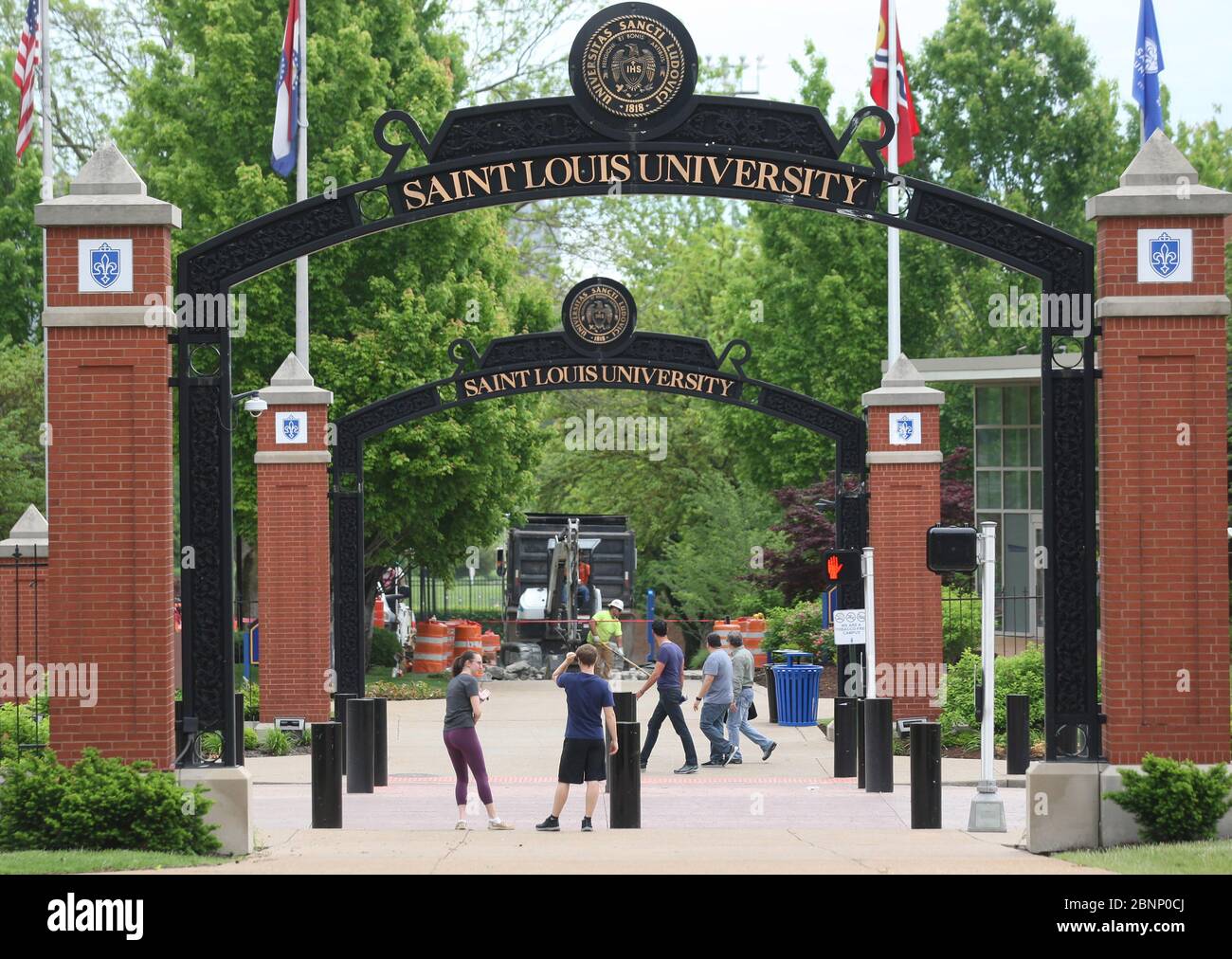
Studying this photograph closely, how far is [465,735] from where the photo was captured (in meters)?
14.7

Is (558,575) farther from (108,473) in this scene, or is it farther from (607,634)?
(108,473)

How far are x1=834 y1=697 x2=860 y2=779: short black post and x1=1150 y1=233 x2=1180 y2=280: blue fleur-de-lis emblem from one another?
8265 millimetres

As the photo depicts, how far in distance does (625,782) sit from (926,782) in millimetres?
2603

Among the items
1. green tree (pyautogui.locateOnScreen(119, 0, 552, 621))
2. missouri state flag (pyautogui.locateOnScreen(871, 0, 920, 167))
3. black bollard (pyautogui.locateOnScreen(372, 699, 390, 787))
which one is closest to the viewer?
black bollard (pyautogui.locateOnScreen(372, 699, 390, 787))

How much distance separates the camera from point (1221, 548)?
12.3 m

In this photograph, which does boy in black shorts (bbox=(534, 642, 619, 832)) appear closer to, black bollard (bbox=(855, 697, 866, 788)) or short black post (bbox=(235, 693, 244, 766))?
short black post (bbox=(235, 693, 244, 766))

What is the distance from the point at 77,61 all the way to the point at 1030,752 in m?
33.4

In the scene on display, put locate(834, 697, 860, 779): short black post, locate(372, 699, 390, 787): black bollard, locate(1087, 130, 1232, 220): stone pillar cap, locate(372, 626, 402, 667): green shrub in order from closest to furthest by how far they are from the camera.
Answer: locate(1087, 130, 1232, 220): stone pillar cap, locate(372, 699, 390, 787): black bollard, locate(834, 697, 860, 779): short black post, locate(372, 626, 402, 667): green shrub

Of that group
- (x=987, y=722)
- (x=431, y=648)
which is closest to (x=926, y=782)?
(x=987, y=722)

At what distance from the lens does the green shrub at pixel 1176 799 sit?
1204 centimetres

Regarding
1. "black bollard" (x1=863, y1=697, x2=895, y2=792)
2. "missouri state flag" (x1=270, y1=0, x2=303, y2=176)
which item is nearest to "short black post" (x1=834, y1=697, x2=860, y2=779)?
"black bollard" (x1=863, y1=697, x2=895, y2=792)

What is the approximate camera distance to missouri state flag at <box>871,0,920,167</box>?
26.5 m

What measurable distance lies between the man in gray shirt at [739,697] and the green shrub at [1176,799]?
9.01 metres

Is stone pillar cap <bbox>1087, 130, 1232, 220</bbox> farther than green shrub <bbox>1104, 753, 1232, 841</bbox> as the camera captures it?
Yes
